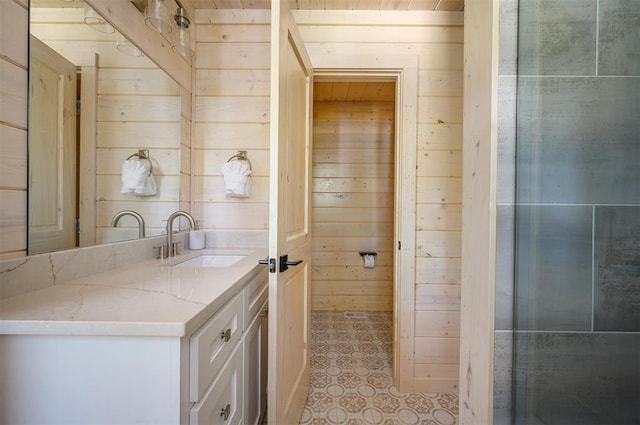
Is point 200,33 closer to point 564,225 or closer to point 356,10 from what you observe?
point 356,10

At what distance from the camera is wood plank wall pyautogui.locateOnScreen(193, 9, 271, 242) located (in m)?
1.76

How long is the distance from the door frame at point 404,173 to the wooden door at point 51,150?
1.29 m

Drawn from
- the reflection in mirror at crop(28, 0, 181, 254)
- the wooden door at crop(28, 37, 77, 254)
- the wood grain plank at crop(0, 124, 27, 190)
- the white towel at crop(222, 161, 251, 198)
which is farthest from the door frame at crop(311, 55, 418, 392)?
the wood grain plank at crop(0, 124, 27, 190)

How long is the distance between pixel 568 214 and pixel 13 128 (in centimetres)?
162

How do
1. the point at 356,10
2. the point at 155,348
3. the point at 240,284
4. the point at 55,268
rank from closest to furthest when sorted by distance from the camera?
1. the point at 155,348
2. the point at 55,268
3. the point at 240,284
4. the point at 356,10

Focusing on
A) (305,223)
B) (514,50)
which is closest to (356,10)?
(514,50)

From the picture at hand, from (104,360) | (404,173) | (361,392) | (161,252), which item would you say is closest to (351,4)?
(404,173)

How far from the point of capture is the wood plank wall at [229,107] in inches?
69.4

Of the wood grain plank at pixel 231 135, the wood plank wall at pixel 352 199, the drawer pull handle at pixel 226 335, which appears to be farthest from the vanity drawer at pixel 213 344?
the wood plank wall at pixel 352 199

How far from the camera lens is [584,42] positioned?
0.75 m

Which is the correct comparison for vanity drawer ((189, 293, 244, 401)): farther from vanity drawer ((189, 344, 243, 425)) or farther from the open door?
the open door

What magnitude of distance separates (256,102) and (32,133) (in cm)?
117

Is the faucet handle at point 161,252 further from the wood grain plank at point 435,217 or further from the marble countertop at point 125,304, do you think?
the wood grain plank at point 435,217

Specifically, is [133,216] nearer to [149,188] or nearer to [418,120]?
[149,188]
